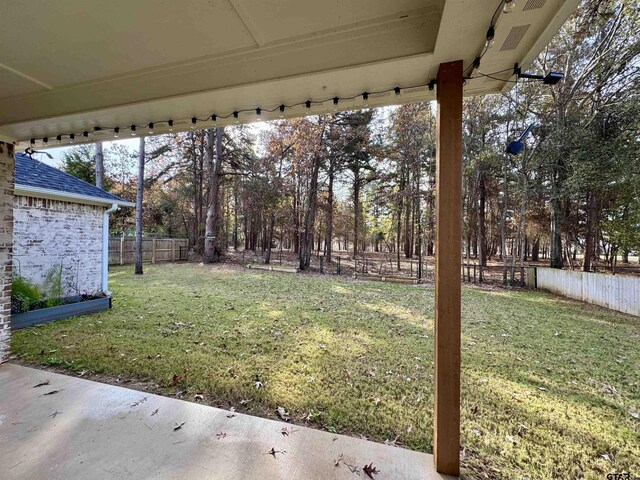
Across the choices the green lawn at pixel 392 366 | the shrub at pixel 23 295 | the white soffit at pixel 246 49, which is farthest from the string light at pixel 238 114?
the shrub at pixel 23 295

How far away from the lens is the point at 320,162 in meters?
12.6

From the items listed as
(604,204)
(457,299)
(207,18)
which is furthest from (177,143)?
(604,204)

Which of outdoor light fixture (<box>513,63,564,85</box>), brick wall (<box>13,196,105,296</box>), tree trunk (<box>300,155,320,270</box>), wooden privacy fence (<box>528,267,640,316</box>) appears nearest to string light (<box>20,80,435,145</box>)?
outdoor light fixture (<box>513,63,564,85</box>)

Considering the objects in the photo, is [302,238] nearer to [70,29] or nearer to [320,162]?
[320,162]

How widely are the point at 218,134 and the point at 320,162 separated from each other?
481 centimetres

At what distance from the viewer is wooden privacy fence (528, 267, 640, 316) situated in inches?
234

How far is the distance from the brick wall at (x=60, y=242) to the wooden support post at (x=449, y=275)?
6883 mm

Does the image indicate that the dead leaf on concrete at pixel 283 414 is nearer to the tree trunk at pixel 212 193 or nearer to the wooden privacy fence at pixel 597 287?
the wooden privacy fence at pixel 597 287

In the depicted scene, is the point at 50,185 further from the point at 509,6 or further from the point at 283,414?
the point at 509,6

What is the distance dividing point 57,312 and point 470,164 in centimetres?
1247

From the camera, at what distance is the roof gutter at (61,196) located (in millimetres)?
4855

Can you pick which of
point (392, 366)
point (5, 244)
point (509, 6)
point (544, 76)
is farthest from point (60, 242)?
point (544, 76)

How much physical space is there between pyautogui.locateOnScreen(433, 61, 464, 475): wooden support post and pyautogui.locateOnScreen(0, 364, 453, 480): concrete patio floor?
277mm

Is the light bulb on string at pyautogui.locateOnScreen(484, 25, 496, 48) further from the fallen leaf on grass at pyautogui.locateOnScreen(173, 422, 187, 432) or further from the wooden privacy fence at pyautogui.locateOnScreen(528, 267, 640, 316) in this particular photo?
the wooden privacy fence at pyautogui.locateOnScreen(528, 267, 640, 316)
